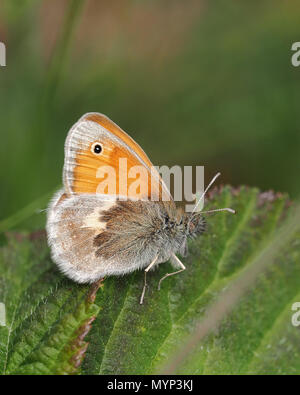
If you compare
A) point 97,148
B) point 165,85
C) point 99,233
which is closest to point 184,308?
point 99,233

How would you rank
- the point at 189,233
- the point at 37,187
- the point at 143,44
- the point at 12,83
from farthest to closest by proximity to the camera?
the point at 143,44, the point at 12,83, the point at 37,187, the point at 189,233

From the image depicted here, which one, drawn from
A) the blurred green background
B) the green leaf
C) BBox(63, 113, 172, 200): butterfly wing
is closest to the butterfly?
BBox(63, 113, 172, 200): butterfly wing

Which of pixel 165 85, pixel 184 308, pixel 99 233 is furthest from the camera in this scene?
pixel 165 85

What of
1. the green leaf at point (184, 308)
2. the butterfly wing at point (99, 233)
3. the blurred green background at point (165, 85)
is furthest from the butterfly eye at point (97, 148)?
the blurred green background at point (165, 85)

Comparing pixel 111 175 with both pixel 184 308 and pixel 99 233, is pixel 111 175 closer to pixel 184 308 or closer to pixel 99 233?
pixel 99 233

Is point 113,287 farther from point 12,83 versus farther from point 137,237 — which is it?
point 12,83

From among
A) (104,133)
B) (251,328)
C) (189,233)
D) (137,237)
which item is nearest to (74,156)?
(104,133)

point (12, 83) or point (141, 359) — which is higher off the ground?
point (12, 83)
